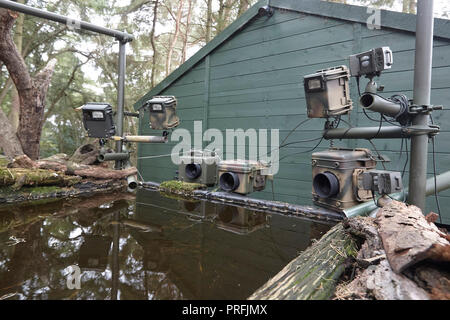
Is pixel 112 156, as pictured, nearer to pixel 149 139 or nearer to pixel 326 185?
pixel 149 139

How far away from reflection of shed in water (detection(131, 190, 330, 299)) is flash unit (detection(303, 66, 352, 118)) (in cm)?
95

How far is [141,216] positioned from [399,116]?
87.9 inches

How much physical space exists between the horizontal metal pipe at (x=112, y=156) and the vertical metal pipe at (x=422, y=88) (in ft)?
10.6

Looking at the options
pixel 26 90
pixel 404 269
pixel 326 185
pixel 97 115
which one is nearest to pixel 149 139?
pixel 97 115

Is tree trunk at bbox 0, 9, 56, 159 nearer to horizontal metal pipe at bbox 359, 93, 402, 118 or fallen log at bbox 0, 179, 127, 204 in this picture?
fallen log at bbox 0, 179, 127, 204

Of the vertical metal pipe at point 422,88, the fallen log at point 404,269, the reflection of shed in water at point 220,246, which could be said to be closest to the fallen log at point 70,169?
the reflection of shed in water at point 220,246

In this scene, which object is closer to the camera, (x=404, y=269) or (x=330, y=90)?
(x=404, y=269)

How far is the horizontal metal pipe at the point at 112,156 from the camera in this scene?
302cm

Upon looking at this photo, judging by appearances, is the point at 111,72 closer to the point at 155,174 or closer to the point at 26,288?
the point at 155,174

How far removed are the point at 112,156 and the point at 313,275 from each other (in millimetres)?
2902

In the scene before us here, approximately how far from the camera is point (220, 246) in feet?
4.73

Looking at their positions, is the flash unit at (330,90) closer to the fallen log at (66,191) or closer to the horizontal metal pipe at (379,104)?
the horizontal metal pipe at (379,104)
